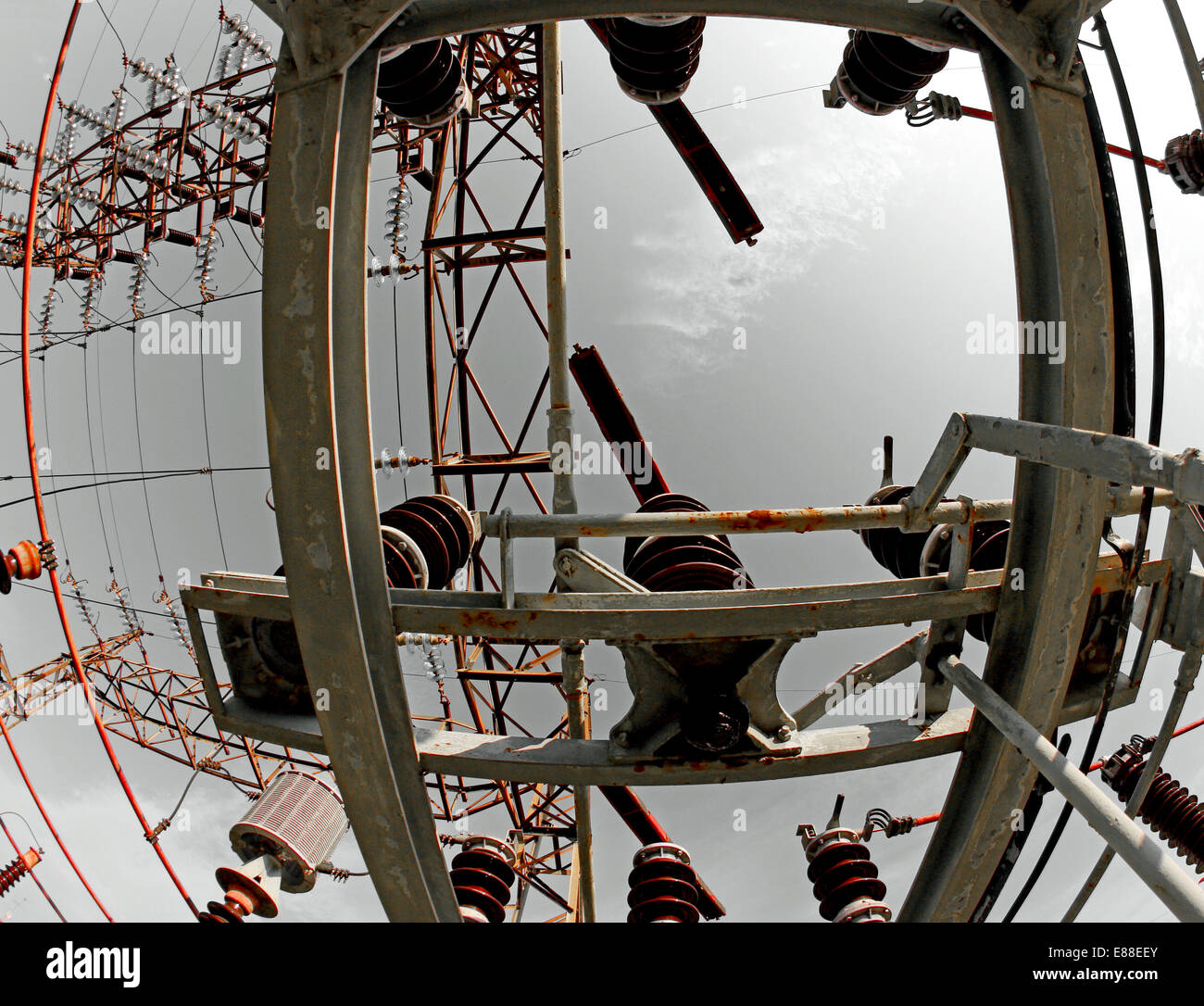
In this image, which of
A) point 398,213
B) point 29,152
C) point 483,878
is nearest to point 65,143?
point 29,152

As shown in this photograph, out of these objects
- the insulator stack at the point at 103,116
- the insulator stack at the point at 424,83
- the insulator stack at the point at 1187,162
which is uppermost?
the insulator stack at the point at 103,116

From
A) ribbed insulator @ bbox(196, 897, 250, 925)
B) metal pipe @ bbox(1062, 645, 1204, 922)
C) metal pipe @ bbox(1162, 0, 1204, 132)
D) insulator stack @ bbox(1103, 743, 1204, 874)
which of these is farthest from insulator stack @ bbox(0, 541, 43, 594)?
insulator stack @ bbox(1103, 743, 1204, 874)

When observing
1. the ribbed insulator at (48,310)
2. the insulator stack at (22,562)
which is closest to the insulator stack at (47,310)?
the ribbed insulator at (48,310)

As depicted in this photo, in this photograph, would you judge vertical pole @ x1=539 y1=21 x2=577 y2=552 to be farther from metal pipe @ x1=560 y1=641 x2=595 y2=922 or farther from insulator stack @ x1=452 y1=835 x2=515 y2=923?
insulator stack @ x1=452 y1=835 x2=515 y2=923

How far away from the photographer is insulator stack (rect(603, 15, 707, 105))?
15.3 ft

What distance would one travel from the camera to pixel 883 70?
498 centimetres

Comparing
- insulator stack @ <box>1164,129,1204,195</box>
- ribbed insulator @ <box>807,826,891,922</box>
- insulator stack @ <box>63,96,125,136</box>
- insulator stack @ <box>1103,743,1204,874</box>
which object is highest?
insulator stack @ <box>63,96,125,136</box>

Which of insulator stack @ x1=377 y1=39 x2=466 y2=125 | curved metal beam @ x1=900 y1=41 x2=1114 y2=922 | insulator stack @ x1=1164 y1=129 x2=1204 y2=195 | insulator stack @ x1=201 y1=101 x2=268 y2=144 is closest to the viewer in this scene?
curved metal beam @ x1=900 y1=41 x2=1114 y2=922

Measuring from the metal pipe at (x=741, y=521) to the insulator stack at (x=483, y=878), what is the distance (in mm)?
3749

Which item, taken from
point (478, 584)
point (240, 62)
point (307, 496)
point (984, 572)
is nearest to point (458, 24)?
point (307, 496)

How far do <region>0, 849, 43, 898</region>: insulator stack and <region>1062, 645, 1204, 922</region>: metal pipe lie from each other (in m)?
17.8

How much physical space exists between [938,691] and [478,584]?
6.67 meters

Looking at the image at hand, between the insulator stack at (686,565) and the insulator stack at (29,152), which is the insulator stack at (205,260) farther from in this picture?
the insulator stack at (686,565)

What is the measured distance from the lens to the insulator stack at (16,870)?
1322 cm
